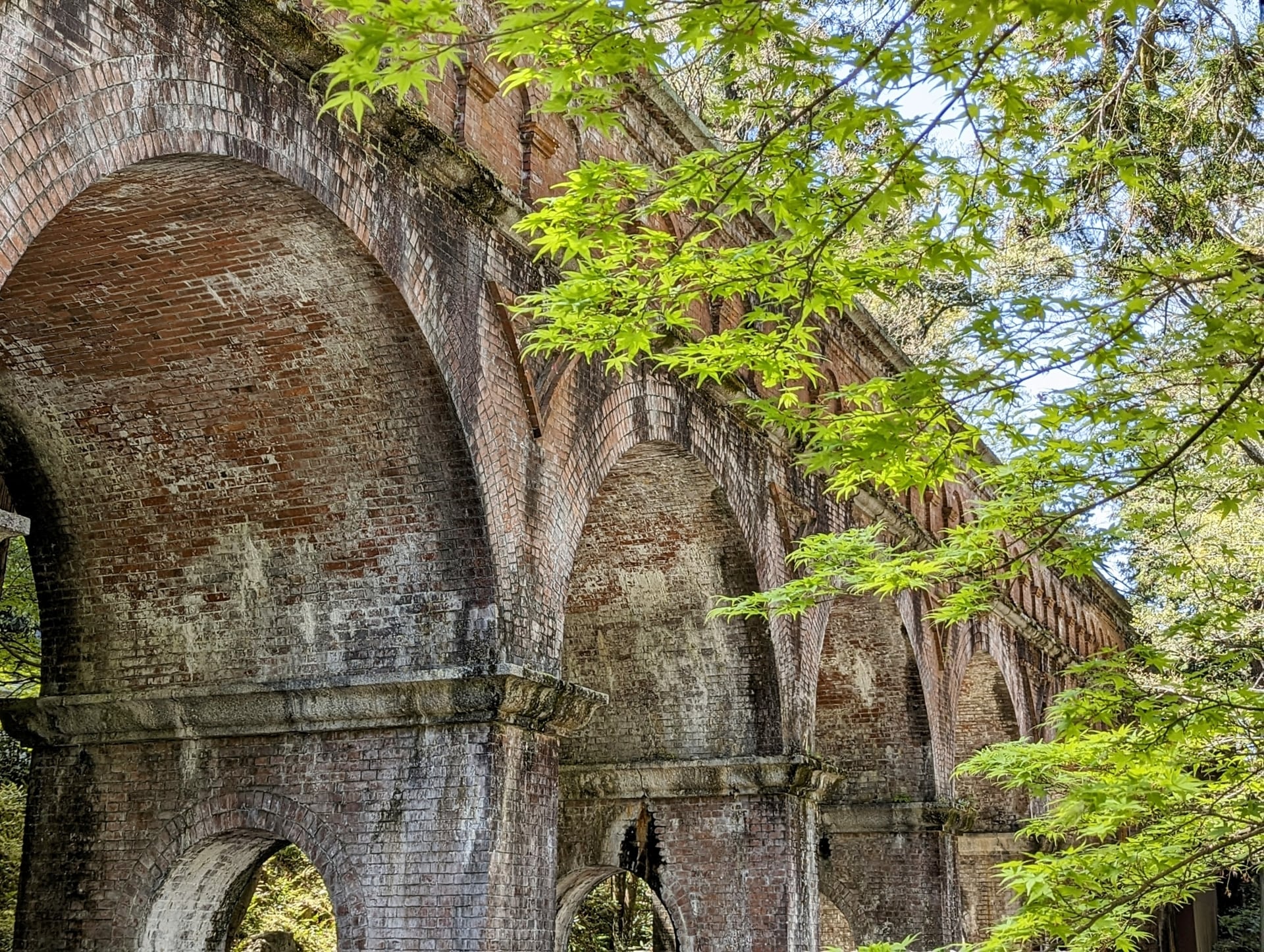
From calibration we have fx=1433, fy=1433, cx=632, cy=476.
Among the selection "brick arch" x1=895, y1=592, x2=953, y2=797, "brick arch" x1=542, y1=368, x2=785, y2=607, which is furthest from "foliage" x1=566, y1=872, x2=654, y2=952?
Answer: "brick arch" x1=542, y1=368, x2=785, y2=607

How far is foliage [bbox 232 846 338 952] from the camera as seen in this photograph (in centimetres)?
1505

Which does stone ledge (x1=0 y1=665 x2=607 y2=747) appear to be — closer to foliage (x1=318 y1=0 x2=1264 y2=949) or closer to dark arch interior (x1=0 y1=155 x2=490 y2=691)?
dark arch interior (x1=0 y1=155 x2=490 y2=691)

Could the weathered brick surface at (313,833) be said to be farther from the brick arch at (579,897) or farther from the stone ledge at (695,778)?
the brick arch at (579,897)

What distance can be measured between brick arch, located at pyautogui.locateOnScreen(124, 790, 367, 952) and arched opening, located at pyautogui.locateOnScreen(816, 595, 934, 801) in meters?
8.26

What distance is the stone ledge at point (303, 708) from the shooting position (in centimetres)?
814

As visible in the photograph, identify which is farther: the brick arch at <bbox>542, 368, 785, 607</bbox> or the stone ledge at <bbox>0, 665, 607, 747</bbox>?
the brick arch at <bbox>542, 368, 785, 607</bbox>

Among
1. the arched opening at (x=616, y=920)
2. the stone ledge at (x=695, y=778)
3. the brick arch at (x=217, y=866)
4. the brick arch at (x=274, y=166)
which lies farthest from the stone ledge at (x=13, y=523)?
the arched opening at (x=616, y=920)

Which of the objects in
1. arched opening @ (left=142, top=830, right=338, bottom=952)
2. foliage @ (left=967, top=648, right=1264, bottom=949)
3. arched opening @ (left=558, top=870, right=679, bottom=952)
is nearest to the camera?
foliage @ (left=967, top=648, right=1264, bottom=949)

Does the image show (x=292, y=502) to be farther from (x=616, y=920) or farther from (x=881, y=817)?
(x=616, y=920)

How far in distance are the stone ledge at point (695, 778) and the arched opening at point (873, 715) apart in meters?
3.47

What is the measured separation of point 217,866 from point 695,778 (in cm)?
449

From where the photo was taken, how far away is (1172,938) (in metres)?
30.6

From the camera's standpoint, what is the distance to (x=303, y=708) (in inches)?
336

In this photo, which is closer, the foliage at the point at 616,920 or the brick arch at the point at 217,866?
the brick arch at the point at 217,866
